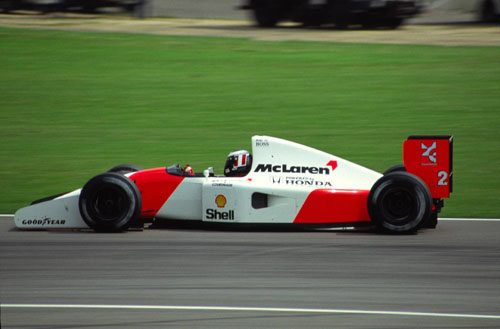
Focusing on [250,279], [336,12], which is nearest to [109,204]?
[250,279]

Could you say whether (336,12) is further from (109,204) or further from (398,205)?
(109,204)

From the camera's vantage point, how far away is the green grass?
14.1 m

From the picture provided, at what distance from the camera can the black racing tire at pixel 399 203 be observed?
8547 millimetres

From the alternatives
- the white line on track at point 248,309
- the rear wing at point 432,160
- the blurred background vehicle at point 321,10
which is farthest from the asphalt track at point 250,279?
the blurred background vehicle at point 321,10

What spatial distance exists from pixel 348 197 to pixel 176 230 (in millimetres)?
2003

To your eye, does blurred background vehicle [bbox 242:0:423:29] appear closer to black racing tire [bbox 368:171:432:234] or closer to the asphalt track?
the asphalt track

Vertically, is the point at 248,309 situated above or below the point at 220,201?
below

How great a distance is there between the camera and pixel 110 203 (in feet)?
29.7

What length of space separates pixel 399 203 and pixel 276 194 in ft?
4.36

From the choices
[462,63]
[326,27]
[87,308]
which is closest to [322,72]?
[462,63]

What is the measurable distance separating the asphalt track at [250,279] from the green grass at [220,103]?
2.50m

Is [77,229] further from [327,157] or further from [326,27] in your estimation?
[326,27]

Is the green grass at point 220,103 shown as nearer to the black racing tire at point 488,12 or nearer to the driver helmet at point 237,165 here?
the driver helmet at point 237,165

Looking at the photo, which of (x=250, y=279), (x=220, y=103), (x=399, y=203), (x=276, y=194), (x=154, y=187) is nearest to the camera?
(x=250, y=279)
